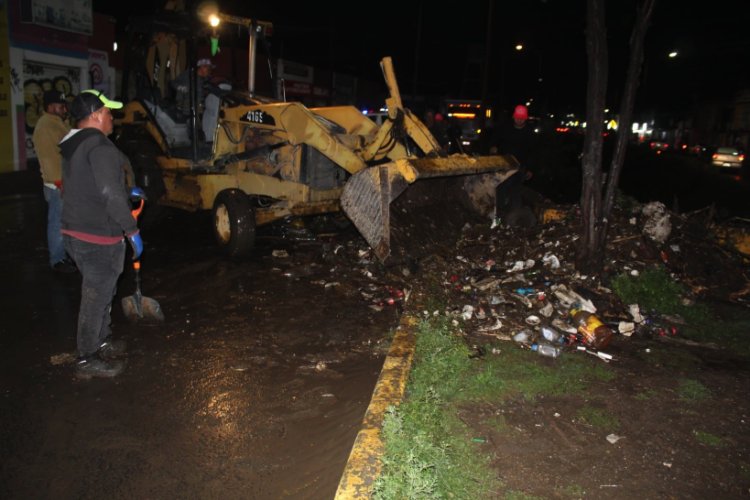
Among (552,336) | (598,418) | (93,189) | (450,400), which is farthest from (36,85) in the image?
(598,418)

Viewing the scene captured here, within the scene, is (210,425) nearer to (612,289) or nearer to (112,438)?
(112,438)

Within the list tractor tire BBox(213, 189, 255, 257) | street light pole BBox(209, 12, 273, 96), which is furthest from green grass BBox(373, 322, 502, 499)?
street light pole BBox(209, 12, 273, 96)

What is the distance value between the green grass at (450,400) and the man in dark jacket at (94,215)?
2.44m

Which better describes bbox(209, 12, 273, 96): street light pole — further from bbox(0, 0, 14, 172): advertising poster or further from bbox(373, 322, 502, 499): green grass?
bbox(0, 0, 14, 172): advertising poster

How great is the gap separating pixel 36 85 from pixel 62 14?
7.24ft

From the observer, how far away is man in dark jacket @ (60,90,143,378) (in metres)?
3.88

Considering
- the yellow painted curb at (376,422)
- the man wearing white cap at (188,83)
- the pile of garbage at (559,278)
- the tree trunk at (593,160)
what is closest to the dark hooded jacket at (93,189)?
the yellow painted curb at (376,422)

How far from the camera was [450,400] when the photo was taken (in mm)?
3670

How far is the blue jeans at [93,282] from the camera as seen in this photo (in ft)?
13.2

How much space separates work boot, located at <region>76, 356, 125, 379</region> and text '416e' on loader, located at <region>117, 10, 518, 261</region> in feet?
9.49

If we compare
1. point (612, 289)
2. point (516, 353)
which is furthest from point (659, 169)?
point (516, 353)

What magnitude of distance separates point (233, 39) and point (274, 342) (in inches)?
230

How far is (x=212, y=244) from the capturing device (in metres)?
7.95

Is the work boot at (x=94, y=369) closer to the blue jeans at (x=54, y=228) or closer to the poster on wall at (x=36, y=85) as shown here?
the blue jeans at (x=54, y=228)
